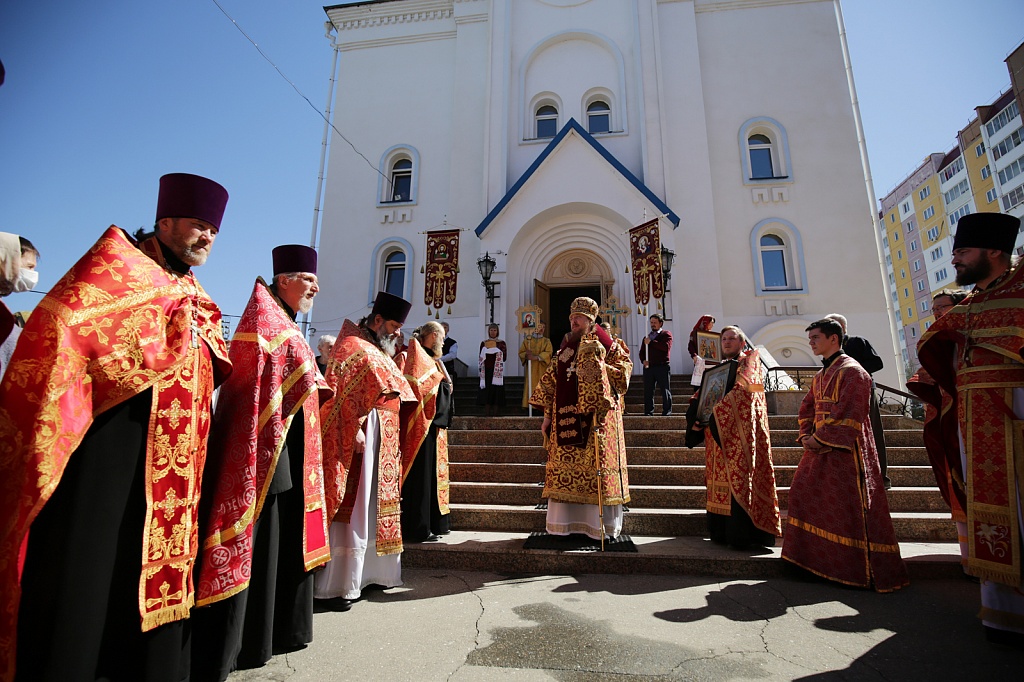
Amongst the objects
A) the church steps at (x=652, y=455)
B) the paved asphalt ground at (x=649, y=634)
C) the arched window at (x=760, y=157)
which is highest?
the arched window at (x=760, y=157)

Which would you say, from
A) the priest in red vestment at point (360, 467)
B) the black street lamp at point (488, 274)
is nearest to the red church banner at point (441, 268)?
the black street lamp at point (488, 274)

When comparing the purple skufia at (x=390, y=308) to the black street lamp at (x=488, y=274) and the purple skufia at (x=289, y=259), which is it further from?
the black street lamp at (x=488, y=274)

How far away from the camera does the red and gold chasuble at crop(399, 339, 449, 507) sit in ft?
15.7

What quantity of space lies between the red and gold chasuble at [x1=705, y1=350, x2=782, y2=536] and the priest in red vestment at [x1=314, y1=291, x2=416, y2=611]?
3054 millimetres

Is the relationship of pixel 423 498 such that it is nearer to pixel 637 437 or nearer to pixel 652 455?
pixel 652 455

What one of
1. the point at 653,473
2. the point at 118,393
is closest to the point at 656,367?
the point at 653,473

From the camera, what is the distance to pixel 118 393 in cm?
189

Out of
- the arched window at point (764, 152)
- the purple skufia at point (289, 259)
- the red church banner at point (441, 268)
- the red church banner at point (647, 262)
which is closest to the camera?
the purple skufia at point (289, 259)

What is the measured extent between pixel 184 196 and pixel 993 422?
→ 4.65m

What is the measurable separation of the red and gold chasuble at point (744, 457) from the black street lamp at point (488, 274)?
8312 millimetres

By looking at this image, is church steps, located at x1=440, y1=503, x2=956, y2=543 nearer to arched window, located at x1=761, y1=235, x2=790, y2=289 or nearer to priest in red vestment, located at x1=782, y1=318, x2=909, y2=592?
priest in red vestment, located at x1=782, y1=318, x2=909, y2=592

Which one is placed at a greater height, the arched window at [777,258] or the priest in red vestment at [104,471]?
→ the arched window at [777,258]

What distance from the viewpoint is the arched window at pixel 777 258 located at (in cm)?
1341

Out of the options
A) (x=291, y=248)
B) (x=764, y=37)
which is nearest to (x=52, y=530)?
(x=291, y=248)
